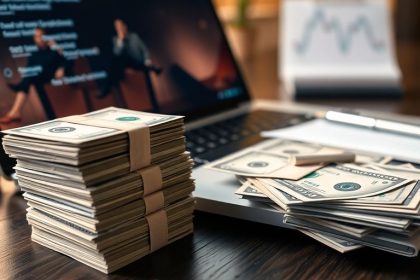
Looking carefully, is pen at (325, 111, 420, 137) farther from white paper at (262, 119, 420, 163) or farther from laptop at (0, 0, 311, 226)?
laptop at (0, 0, 311, 226)

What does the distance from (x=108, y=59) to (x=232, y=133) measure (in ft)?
0.82

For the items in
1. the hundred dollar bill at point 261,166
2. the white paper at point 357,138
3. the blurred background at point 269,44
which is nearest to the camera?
the hundred dollar bill at point 261,166

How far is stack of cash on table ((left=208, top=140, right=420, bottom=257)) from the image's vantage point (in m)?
0.47

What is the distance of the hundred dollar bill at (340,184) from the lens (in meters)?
0.51

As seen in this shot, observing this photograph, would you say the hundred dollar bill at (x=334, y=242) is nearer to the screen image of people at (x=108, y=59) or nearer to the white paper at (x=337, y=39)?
the screen image of people at (x=108, y=59)

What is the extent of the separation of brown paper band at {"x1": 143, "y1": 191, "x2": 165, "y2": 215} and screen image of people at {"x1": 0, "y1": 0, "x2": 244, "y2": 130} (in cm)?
31

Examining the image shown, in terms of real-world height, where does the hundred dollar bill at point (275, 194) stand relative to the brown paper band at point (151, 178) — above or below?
below

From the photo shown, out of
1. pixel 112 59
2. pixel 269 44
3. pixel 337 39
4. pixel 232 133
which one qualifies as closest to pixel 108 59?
pixel 112 59

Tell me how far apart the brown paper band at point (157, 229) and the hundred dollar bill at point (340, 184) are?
12cm

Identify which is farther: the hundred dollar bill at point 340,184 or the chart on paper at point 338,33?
the chart on paper at point 338,33

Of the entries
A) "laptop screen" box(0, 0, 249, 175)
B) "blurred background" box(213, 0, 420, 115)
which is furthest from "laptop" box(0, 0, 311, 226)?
"blurred background" box(213, 0, 420, 115)

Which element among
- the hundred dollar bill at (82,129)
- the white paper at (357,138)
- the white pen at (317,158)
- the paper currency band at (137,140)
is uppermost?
the hundred dollar bill at (82,129)

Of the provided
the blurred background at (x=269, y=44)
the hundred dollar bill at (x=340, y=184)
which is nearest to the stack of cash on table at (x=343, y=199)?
the hundred dollar bill at (x=340, y=184)

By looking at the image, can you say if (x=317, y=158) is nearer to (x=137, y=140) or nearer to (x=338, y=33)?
(x=137, y=140)
